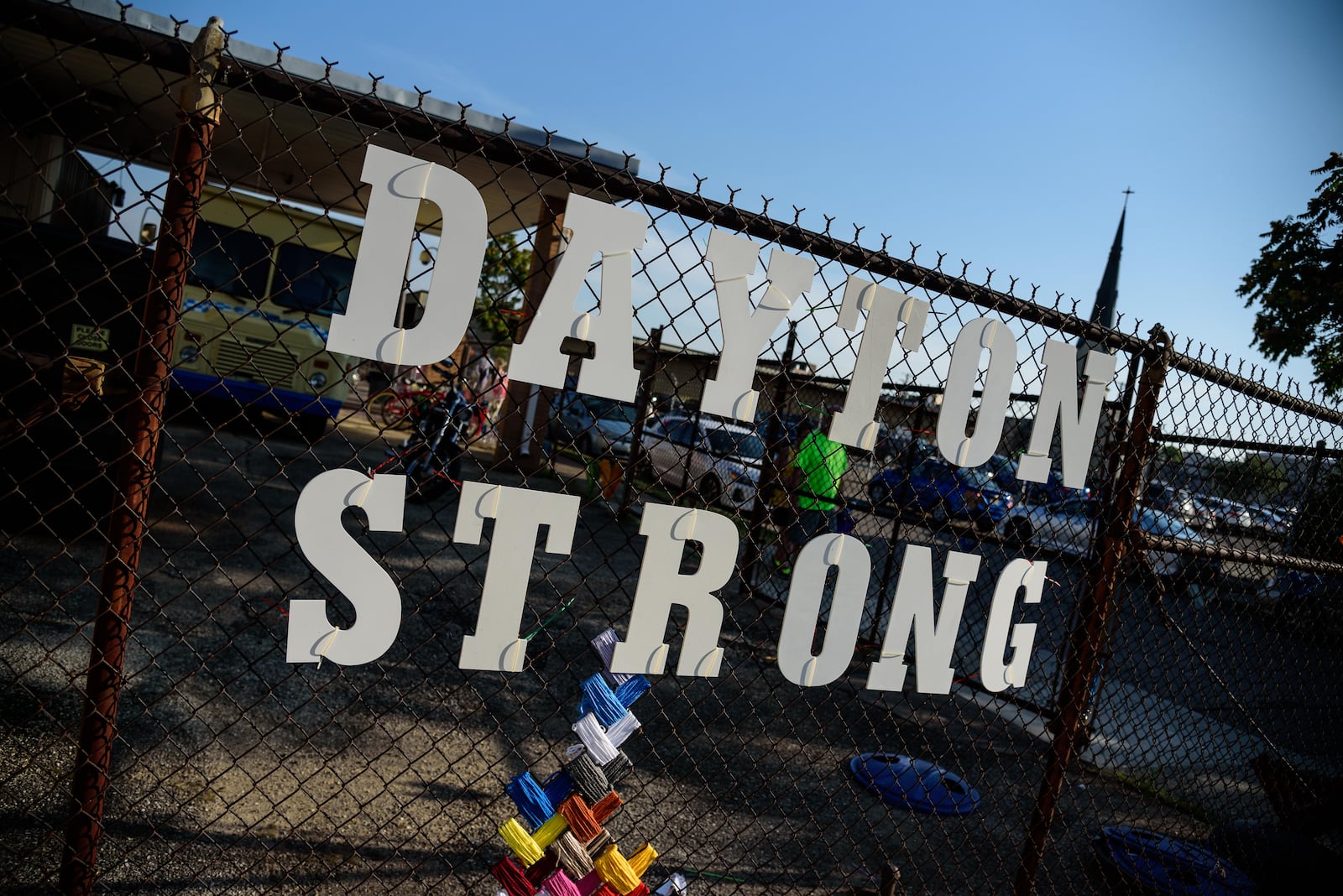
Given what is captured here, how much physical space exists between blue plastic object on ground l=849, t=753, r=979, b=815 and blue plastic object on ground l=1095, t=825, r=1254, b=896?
1.86ft

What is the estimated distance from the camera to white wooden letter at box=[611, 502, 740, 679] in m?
2.22

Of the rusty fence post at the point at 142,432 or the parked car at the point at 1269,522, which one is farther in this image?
the parked car at the point at 1269,522

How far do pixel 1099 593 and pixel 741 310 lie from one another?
1746mm

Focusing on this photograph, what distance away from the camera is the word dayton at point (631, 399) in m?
1.84

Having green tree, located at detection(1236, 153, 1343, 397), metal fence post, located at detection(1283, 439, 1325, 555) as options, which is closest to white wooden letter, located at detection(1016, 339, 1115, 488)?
metal fence post, located at detection(1283, 439, 1325, 555)

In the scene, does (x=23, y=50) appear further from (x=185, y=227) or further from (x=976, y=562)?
(x=976, y=562)

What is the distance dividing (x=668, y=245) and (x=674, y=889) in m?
1.83

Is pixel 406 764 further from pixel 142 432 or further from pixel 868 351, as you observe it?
pixel 868 351

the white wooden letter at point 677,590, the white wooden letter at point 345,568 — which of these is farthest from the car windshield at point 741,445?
the white wooden letter at point 345,568

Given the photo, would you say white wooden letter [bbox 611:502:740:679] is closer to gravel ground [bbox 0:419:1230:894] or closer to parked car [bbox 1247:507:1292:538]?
gravel ground [bbox 0:419:1230:894]

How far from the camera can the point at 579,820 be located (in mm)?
2066

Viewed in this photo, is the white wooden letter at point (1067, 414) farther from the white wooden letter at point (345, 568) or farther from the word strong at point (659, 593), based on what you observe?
the white wooden letter at point (345, 568)

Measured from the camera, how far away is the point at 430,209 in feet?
29.6

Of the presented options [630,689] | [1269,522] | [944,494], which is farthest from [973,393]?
[1269,522]
